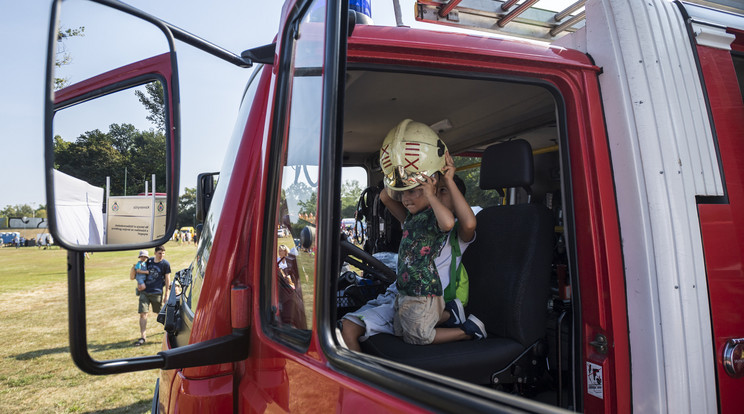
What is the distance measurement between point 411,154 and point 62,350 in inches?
306

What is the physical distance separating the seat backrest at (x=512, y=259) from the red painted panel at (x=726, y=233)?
67cm

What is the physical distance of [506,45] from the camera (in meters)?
1.38

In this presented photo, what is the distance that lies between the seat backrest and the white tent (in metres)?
1.54

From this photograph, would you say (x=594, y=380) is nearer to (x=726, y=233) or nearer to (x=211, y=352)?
(x=726, y=233)

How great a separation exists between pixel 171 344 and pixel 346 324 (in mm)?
710

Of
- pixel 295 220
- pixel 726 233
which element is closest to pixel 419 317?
pixel 295 220

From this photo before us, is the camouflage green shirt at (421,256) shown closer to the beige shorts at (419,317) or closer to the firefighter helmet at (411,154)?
the beige shorts at (419,317)

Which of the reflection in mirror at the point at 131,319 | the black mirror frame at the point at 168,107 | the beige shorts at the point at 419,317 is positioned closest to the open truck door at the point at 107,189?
the black mirror frame at the point at 168,107

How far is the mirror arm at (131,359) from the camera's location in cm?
103

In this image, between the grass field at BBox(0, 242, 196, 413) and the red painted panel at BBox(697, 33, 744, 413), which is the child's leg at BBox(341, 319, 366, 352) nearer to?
the grass field at BBox(0, 242, 196, 413)

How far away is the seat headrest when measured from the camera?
6.22 feet

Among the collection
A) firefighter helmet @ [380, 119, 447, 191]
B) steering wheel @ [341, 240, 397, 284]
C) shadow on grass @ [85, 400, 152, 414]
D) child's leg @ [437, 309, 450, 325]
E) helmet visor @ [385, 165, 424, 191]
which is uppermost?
firefighter helmet @ [380, 119, 447, 191]

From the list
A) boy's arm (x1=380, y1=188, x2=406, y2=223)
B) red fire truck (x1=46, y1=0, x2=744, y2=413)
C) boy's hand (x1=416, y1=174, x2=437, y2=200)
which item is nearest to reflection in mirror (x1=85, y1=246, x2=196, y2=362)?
boy's arm (x1=380, y1=188, x2=406, y2=223)

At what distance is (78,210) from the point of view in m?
1.05
